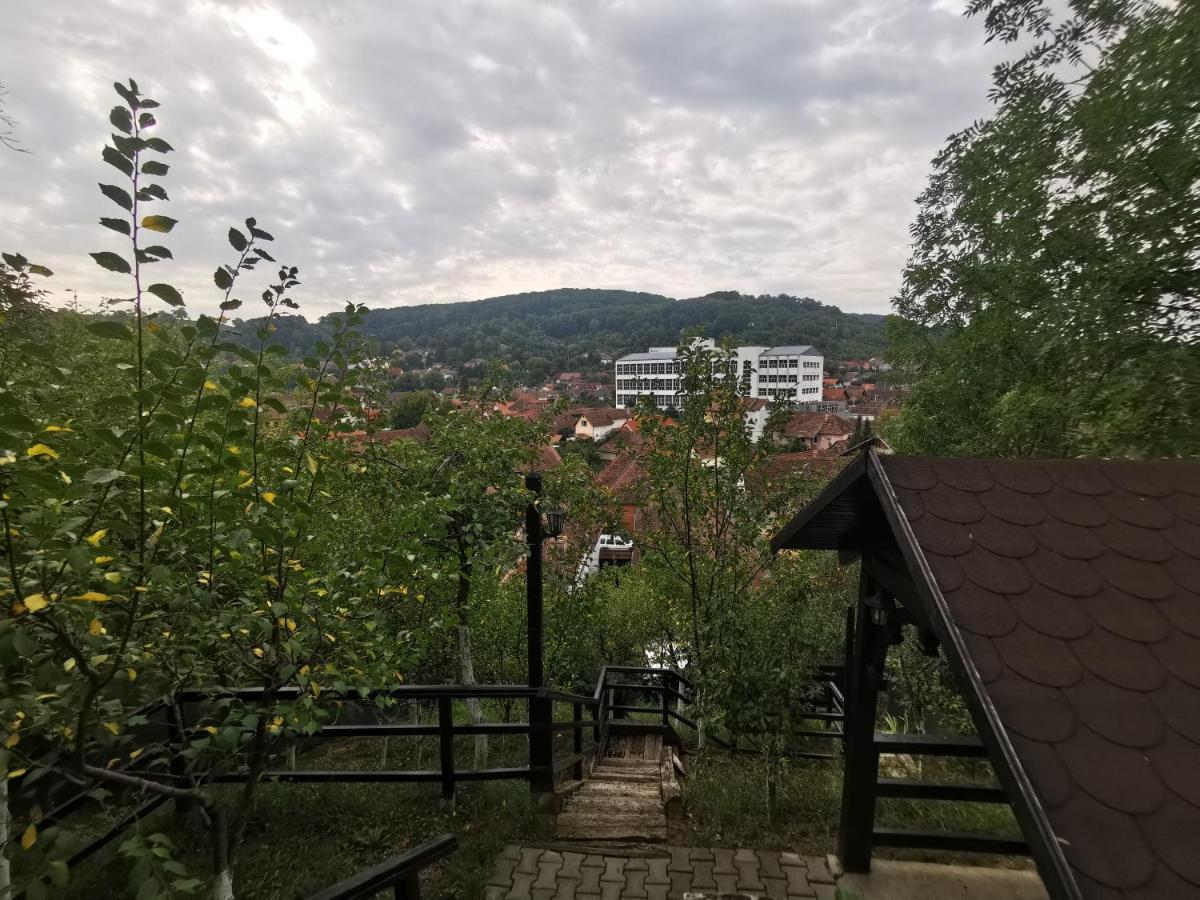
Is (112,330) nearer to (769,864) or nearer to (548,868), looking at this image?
(548,868)

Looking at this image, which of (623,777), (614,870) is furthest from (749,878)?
(623,777)

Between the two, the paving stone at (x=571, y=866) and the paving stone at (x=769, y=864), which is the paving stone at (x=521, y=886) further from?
the paving stone at (x=769, y=864)

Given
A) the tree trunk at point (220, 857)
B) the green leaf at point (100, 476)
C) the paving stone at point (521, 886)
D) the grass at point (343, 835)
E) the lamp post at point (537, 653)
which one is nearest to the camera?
the green leaf at point (100, 476)

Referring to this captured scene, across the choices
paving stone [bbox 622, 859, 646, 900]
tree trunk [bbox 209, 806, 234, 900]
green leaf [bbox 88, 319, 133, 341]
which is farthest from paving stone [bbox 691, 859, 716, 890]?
green leaf [bbox 88, 319, 133, 341]

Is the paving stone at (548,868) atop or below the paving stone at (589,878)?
atop

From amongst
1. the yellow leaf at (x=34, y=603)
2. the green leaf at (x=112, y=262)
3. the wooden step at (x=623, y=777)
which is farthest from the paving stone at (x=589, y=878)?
the green leaf at (x=112, y=262)

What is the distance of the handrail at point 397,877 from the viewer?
1.64 m

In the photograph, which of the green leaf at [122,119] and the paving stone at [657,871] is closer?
the green leaf at [122,119]

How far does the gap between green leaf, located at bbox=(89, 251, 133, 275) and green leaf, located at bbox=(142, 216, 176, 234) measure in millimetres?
104

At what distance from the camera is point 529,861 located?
11.0ft

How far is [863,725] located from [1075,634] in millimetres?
1881

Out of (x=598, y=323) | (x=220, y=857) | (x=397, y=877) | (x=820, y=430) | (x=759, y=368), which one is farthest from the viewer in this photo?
(x=598, y=323)

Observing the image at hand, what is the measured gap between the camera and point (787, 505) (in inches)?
249

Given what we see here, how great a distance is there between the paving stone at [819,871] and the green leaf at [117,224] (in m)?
4.58
